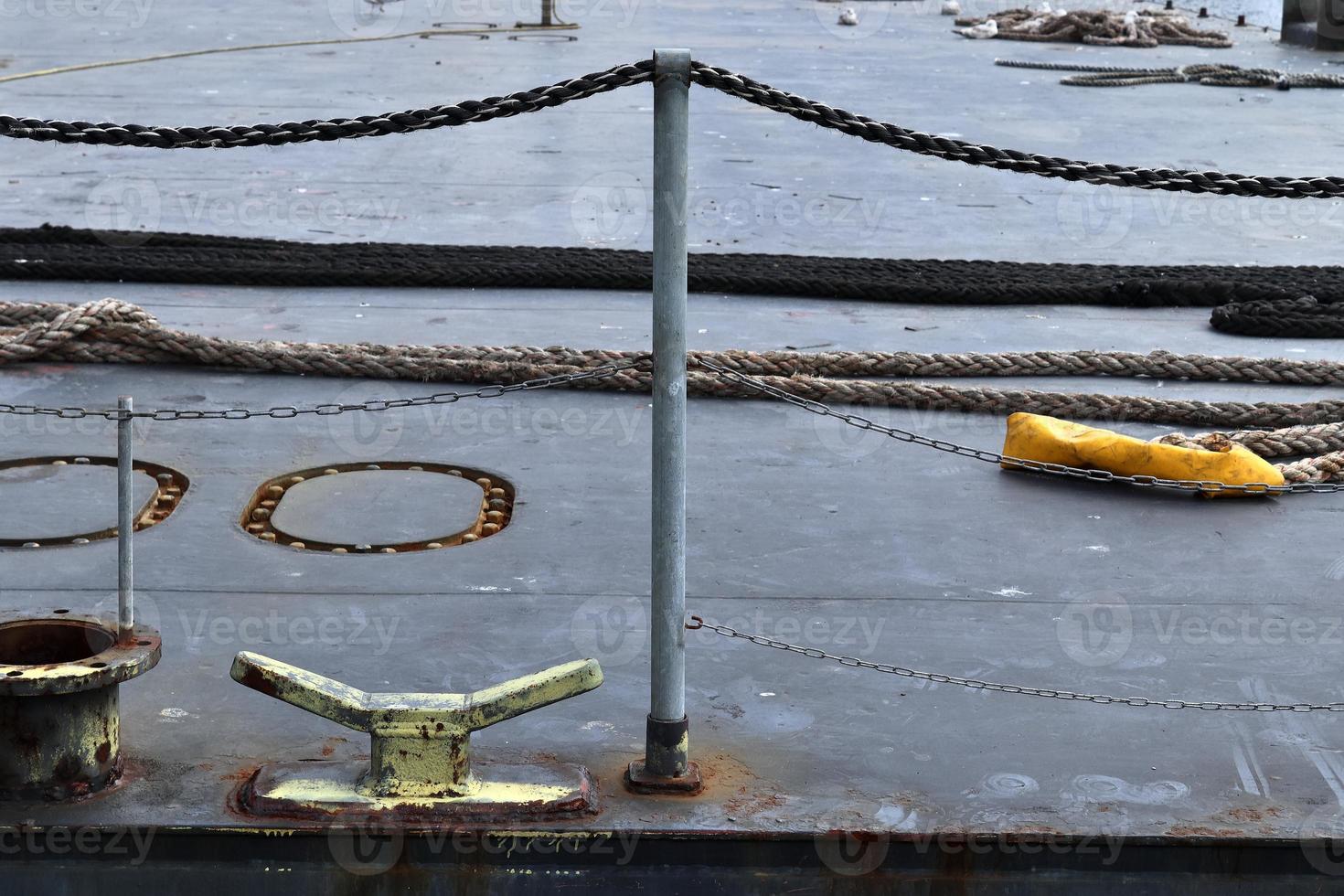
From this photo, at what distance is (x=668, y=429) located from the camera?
10.6 feet

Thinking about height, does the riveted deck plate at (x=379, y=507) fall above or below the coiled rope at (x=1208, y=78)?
below

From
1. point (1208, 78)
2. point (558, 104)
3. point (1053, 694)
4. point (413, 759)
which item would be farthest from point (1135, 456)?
point (1208, 78)

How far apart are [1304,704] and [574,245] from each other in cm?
567

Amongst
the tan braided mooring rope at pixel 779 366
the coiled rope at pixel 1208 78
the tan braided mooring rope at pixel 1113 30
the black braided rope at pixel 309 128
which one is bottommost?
the tan braided mooring rope at pixel 779 366

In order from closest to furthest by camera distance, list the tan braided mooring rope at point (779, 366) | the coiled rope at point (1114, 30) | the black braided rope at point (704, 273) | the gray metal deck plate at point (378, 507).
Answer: the gray metal deck plate at point (378, 507)
the tan braided mooring rope at point (779, 366)
the black braided rope at point (704, 273)
the coiled rope at point (1114, 30)

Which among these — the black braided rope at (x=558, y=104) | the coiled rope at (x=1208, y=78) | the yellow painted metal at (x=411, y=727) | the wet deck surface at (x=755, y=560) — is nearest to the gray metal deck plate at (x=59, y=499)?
the wet deck surface at (x=755, y=560)

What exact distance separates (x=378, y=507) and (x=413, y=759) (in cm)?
181

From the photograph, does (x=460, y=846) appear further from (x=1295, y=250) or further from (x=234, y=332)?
(x=1295, y=250)

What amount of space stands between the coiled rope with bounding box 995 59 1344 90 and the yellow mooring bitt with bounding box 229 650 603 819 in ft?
48.5

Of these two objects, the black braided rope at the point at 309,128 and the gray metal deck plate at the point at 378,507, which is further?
the gray metal deck plate at the point at 378,507

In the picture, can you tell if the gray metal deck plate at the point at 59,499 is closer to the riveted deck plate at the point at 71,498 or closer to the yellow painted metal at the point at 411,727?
the riveted deck plate at the point at 71,498

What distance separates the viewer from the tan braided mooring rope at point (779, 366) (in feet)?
19.6

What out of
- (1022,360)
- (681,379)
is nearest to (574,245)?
(1022,360)

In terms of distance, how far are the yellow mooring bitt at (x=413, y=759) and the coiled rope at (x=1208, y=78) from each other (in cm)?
1478
